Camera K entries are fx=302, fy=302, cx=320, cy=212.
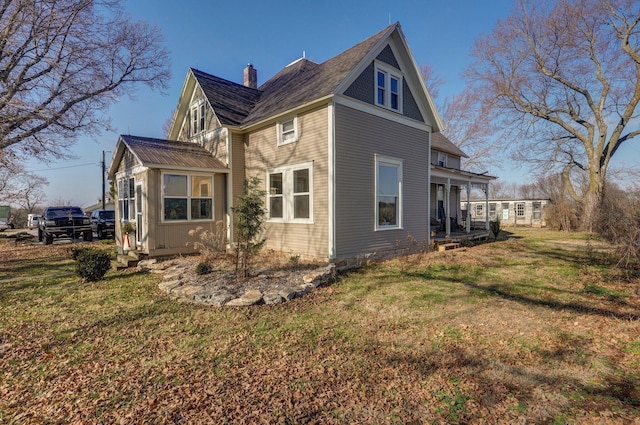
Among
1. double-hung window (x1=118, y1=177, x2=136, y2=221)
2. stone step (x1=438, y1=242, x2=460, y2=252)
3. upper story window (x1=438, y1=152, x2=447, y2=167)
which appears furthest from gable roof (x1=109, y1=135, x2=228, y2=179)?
upper story window (x1=438, y1=152, x2=447, y2=167)

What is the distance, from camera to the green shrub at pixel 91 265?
312 inches

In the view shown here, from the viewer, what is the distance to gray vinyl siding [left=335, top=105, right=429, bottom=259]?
853cm

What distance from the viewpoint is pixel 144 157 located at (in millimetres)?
9781

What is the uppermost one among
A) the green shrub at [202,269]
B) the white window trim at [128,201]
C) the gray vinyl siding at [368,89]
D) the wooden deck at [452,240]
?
the gray vinyl siding at [368,89]

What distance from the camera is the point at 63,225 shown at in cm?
1653

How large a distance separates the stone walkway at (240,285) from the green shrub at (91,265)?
1.49 meters

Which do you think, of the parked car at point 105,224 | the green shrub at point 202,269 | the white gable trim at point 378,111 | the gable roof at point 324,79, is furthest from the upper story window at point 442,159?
the parked car at point 105,224

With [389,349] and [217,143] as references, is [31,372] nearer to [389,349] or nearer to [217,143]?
[389,349]

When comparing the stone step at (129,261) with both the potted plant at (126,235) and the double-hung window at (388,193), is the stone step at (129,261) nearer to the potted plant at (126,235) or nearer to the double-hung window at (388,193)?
the potted plant at (126,235)

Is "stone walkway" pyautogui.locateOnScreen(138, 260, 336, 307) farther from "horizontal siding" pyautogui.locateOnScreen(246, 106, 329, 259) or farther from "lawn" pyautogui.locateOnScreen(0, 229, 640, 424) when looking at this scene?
"horizontal siding" pyautogui.locateOnScreen(246, 106, 329, 259)

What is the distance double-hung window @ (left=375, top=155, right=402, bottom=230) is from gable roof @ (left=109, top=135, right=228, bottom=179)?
5631 millimetres

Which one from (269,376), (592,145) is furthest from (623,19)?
(269,376)

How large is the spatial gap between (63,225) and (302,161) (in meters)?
15.6

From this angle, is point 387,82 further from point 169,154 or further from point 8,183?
point 8,183
